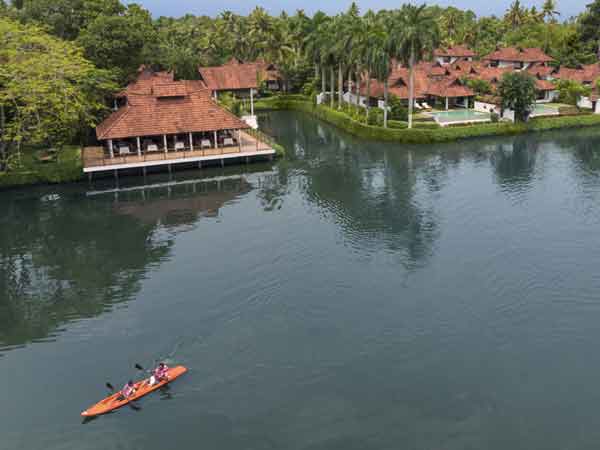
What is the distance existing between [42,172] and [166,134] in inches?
504

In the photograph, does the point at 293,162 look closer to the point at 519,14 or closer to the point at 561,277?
the point at 561,277

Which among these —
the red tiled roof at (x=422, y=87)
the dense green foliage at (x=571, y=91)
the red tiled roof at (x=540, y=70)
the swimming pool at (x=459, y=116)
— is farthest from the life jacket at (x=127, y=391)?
the red tiled roof at (x=540, y=70)

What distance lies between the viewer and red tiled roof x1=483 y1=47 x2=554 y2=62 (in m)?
114

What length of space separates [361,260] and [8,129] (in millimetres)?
37252

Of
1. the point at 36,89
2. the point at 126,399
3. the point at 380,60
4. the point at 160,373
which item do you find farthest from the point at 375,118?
the point at 126,399

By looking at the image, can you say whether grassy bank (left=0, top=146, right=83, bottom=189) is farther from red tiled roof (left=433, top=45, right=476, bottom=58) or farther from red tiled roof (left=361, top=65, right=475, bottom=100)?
red tiled roof (left=433, top=45, right=476, bottom=58)

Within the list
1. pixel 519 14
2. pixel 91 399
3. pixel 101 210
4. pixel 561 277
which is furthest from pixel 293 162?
pixel 519 14

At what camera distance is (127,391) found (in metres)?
26.6

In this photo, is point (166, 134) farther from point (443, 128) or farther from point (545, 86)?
point (545, 86)

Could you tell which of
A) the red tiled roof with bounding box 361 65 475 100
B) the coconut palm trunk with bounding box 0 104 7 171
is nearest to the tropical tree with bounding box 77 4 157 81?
the coconut palm trunk with bounding box 0 104 7 171

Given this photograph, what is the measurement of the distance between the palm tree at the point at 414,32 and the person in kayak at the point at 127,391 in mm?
53603

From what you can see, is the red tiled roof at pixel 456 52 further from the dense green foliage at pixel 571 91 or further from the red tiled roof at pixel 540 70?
the dense green foliage at pixel 571 91

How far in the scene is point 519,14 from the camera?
149m

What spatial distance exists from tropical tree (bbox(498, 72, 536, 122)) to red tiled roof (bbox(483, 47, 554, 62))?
38.7m
